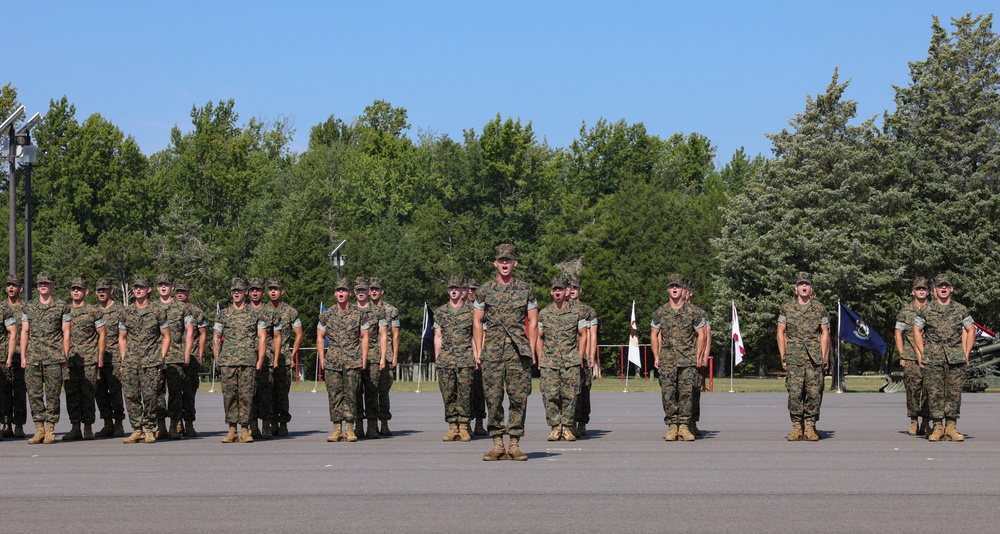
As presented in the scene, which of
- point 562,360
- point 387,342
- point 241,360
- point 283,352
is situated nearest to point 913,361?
point 562,360

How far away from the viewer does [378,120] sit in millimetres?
119750

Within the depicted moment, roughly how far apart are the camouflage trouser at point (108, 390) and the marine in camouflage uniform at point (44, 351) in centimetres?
73

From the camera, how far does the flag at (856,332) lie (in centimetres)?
3869

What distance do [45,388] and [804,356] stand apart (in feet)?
33.7

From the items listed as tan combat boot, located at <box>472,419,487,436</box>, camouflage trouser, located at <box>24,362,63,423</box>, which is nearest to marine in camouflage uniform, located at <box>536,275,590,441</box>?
tan combat boot, located at <box>472,419,487,436</box>

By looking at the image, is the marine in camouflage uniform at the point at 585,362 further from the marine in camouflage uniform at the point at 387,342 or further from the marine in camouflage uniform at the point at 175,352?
the marine in camouflage uniform at the point at 175,352

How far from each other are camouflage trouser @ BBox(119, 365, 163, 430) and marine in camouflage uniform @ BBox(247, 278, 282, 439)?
1321 millimetres

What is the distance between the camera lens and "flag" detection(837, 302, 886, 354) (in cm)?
3869

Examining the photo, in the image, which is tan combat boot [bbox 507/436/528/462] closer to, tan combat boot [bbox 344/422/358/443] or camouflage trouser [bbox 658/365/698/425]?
camouflage trouser [bbox 658/365/698/425]

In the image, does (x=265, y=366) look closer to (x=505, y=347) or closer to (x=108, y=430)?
(x=108, y=430)

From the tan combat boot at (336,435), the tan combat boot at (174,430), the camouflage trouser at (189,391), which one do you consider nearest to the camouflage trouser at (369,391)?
the tan combat boot at (336,435)

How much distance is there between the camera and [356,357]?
18.1m

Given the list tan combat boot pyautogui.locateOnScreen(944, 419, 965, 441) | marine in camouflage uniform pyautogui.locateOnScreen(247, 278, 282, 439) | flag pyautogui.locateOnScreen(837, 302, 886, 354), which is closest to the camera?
tan combat boot pyautogui.locateOnScreen(944, 419, 965, 441)

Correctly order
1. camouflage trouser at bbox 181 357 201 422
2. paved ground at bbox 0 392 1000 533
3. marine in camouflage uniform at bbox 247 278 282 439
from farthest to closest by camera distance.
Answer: camouflage trouser at bbox 181 357 201 422 → marine in camouflage uniform at bbox 247 278 282 439 → paved ground at bbox 0 392 1000 533
